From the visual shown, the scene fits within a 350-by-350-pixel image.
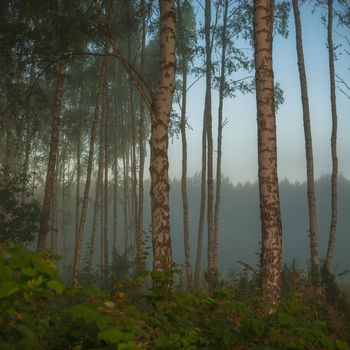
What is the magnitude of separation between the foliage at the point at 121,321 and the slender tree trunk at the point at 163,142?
219cm

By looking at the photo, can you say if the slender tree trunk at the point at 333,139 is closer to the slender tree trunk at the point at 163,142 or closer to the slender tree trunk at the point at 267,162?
the slender tree trunk at the point at 267,162

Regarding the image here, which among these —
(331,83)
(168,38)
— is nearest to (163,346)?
(168,38)

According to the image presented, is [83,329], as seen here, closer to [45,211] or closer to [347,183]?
[45,211]

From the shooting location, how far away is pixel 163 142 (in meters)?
6.48

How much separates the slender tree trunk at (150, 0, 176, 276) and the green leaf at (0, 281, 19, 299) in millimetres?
3988

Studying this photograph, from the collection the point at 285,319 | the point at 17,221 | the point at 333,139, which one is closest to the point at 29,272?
the point at 285,319

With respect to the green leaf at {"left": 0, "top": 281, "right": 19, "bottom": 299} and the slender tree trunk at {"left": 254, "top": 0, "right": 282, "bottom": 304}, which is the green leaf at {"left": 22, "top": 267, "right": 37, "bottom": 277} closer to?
the green leaf at {"left": 0, "top": 281, "right": 19, "bottom": 299}

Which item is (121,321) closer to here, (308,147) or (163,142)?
(163,142)

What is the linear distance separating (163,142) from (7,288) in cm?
484

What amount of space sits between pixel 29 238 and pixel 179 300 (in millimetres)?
9526

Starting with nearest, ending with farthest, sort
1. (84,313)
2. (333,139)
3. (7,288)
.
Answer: (7,288) < (84,313) < (333,139)

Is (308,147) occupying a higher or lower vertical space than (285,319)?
higher

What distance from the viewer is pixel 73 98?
23.5m

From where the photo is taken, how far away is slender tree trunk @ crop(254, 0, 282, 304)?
5340 millimetres
